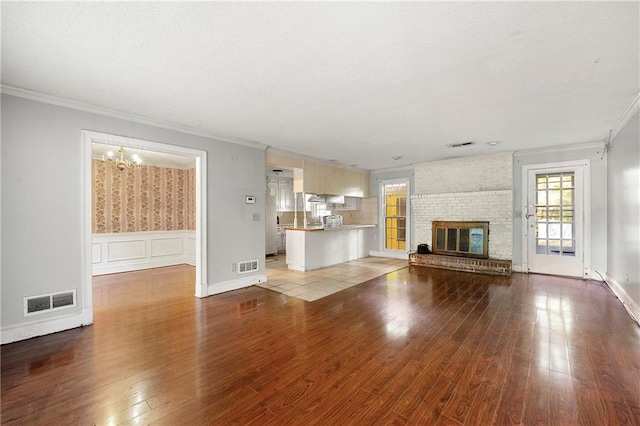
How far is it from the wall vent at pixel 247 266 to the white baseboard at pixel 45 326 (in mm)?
2016

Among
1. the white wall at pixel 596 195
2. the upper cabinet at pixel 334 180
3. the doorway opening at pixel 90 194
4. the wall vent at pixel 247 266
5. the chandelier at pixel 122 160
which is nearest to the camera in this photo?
the doorway opening at pixel 90 194

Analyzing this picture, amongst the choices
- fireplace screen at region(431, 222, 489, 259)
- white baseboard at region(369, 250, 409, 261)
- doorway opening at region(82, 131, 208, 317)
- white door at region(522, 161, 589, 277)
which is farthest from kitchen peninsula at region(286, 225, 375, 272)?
white door at region(522, 161, 589, 277)

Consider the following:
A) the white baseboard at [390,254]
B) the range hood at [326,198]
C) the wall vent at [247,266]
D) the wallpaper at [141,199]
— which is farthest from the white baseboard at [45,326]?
the white baseboard at [390,254]

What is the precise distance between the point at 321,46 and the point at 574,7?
1.55m

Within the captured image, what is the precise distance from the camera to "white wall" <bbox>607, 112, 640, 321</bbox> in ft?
10.6

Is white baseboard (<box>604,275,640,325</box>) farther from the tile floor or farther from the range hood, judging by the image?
the range hood

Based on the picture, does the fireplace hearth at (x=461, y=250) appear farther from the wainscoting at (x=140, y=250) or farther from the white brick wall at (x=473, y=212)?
the wainscoting at (x=140, y=250)

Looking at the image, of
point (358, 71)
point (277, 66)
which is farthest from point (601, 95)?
point (277, 66)

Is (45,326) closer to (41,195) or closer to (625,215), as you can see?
(41,195)

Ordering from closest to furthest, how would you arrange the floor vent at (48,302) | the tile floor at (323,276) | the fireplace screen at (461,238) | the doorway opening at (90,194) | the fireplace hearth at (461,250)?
1. the floor vent at (48,302)
2. the doorway opening at (90,194)
3. the tile floor at (323,276)
4. the fireplace hearth at (461,250)
5. the fireplace screen at (461,238)

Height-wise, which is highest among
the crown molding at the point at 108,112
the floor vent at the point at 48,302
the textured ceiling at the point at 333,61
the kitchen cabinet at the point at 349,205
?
the textured ceiling at the point at 333,61

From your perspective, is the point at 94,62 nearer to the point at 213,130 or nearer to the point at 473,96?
the point at 213,130

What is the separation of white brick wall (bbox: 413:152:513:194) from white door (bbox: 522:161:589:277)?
0.39 meters

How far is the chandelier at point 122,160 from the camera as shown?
5.20 meters
